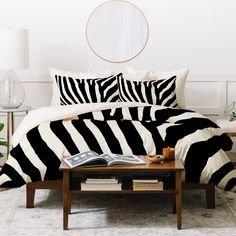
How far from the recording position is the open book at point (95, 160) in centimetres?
347

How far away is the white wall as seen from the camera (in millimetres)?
5719

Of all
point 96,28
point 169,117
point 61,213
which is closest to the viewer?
point 61,213

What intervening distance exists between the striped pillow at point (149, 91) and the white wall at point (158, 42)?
2.39ft

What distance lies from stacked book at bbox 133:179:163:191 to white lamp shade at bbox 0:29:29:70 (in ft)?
6.84

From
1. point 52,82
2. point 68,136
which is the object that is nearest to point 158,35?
point 52,82

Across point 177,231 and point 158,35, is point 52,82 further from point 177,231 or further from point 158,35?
point 177,231

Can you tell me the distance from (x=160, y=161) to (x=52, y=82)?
97.0 inches

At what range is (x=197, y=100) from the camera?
5.82 meters

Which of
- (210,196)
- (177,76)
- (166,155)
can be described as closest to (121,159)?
(166,155)

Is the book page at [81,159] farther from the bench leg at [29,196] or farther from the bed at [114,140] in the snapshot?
the bench leg at [29,196]

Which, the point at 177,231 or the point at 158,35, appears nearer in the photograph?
the point at 177,231

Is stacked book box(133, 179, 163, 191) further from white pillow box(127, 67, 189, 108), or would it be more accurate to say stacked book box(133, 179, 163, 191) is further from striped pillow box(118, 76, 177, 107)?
white pillow box(127, 67, 189, 108)

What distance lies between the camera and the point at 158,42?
5.75 metres

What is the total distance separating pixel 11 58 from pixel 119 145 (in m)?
1.65
